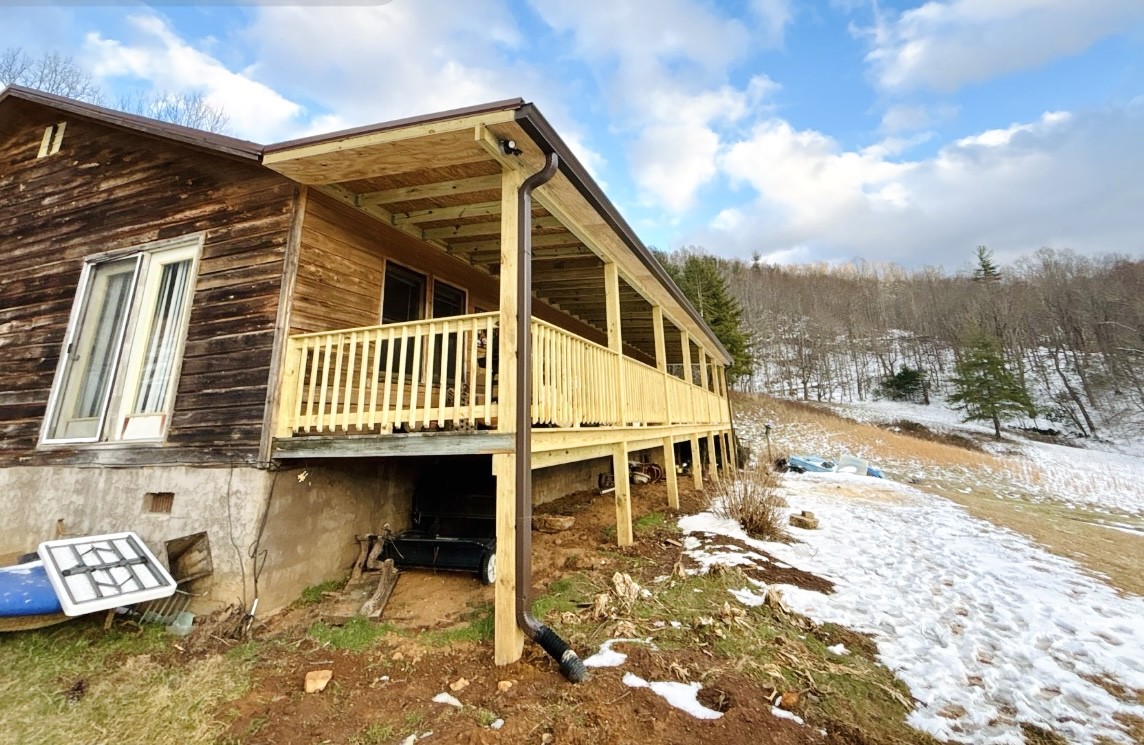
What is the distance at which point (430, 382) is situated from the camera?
415 cm

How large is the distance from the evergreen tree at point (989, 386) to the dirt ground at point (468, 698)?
3267cm

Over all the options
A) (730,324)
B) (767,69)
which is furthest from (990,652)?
(730,324)

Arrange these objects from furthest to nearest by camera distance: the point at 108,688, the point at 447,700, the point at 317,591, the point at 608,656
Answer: the point at 317,591 < the point at 608,656 < the point at 108,688 < the point at 447,700

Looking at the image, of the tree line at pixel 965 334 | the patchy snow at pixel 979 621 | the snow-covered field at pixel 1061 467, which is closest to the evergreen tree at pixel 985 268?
the tree line at pixel 965 334

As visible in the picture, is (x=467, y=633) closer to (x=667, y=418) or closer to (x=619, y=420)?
(x=619, y=420)

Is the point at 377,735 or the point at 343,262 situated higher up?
the point at 343,262

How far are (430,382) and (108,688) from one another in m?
3.02

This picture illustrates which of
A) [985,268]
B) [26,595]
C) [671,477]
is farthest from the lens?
[985,268]

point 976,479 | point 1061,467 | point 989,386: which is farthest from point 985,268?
point 976,479

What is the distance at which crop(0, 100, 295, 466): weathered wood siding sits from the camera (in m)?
4.88

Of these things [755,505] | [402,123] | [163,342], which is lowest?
[755,505]

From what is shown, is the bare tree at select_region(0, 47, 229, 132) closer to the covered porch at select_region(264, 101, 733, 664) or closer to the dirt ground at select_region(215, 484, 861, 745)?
the covered porch at select_region(264, 101, 733, 664)

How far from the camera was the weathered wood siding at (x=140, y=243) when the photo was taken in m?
4.88

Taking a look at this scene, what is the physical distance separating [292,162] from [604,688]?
525 centimetres
